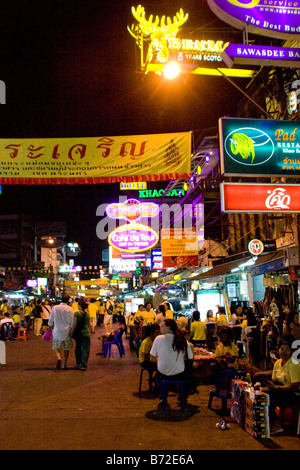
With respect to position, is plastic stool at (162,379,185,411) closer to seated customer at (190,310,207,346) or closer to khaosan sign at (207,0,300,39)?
seated customer at (190,310,207,346)

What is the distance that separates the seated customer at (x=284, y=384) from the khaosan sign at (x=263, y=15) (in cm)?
486

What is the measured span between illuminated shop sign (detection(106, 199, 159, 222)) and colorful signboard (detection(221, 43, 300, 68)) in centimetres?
1276

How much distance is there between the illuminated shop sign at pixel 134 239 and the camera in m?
20.2

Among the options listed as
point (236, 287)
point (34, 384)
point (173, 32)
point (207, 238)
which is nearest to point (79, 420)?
point (34, 384)

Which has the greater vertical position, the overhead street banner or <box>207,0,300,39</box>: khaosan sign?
<box>207,0,300,39</box>: khaosan sign

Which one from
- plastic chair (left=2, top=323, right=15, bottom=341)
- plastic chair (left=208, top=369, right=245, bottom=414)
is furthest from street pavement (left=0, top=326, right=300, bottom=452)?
plastic chair (left=2, top=323, right=15, bottom=341)

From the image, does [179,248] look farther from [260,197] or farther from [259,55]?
[259,55]

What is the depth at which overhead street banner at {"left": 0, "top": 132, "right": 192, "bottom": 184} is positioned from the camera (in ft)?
32.9

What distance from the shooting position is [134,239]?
66.5 feet

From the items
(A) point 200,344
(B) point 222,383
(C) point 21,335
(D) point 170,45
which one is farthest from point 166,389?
(C) point 21,335

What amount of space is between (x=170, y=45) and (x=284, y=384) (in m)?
10.2

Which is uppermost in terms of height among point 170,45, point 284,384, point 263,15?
point 170,45

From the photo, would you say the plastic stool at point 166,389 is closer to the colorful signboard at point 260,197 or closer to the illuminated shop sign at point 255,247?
the colorful signboard at point 260,197

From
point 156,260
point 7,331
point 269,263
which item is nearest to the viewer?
point 269,263
